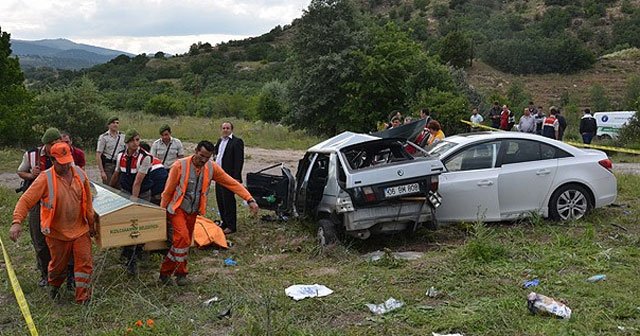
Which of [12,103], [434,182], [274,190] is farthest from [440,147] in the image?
[12,103]

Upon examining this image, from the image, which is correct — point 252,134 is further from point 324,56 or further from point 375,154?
point 375,154

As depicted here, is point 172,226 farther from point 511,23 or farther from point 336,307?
point 511,23

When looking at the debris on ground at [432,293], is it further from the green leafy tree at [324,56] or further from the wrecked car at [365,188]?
the green leafy tree at [324,56]

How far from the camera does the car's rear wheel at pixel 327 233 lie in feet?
25.4

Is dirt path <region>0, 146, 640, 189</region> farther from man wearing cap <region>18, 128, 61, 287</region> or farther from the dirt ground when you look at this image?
man wearing cap <region>18, 128, 61, 287</region>

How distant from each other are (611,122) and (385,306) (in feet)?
64.5

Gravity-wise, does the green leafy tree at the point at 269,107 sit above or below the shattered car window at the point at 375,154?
below

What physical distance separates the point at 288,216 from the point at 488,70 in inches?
1773

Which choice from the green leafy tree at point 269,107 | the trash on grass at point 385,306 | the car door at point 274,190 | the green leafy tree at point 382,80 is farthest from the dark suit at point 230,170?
the green leafy tree at point 269,107

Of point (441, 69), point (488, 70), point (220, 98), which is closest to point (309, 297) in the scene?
point (441, 69)

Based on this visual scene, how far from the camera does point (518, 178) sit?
8344 millimetres

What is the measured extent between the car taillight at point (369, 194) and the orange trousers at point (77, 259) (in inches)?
124

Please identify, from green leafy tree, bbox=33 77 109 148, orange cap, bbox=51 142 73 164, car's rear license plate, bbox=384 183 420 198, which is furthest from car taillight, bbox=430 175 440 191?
green leafy tree, bbox=33 77 109 148

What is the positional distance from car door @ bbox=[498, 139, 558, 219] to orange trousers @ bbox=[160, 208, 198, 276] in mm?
4289
